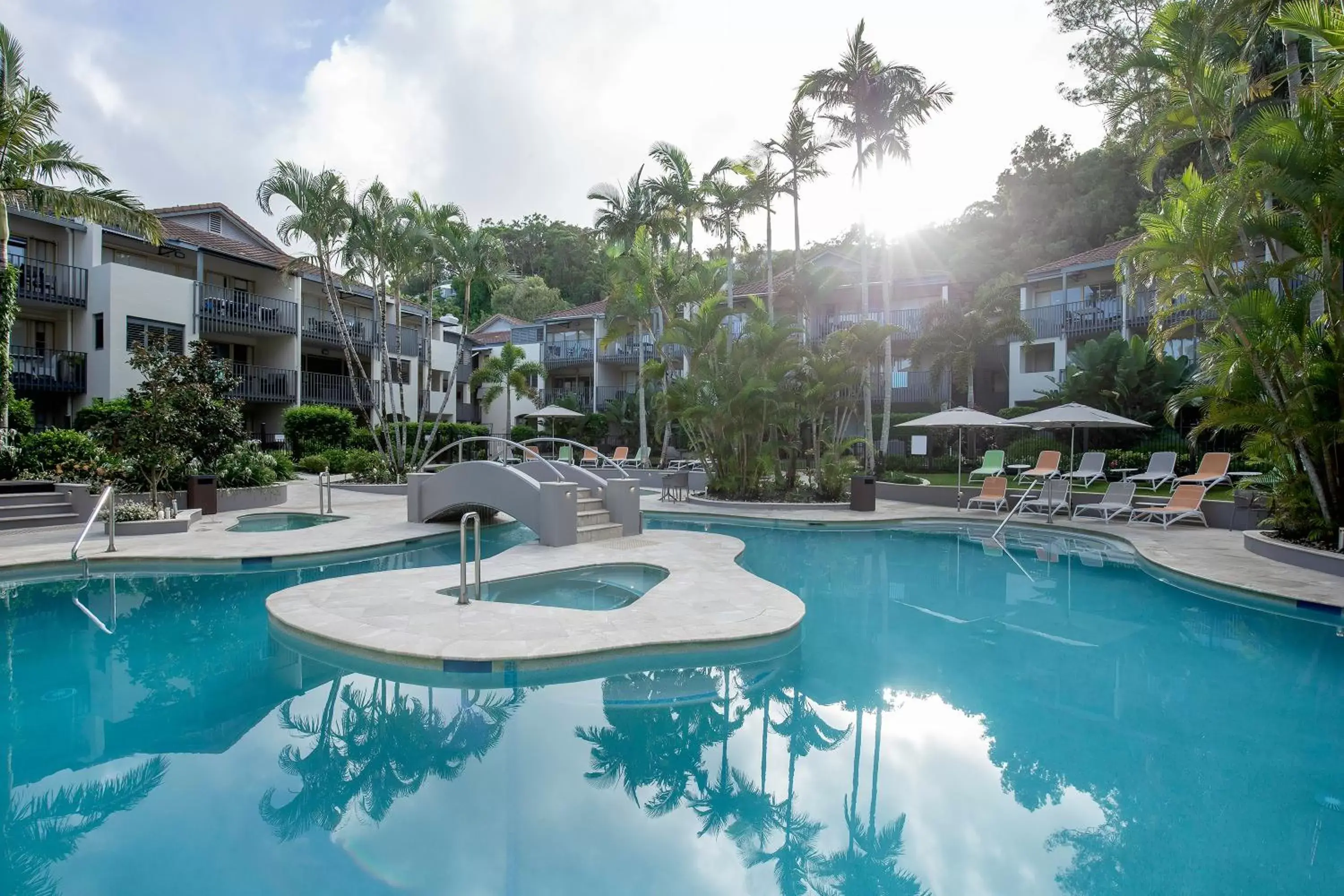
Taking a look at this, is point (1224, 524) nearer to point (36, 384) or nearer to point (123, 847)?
point (123, 847)

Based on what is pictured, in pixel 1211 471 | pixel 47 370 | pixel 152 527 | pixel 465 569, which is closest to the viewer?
pixel 465 569

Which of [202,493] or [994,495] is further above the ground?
[994,495]

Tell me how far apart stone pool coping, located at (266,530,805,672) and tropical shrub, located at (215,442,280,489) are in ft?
31.1

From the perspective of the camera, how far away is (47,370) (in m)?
20.8

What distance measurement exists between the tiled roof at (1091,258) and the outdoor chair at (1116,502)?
15.4 meters

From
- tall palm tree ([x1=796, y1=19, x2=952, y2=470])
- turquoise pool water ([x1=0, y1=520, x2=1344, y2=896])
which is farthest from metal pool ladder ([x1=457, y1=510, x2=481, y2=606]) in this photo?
tall palm tree ([x1=796, y1=19, x2=952, y2=470])

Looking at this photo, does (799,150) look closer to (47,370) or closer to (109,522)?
(109,522)

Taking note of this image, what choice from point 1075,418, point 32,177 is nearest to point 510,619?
point 1075,418

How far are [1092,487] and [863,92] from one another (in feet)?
42.3

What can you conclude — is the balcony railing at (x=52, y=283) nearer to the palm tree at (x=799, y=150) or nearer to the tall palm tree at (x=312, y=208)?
the tall palm tree at (x=312, y=208)

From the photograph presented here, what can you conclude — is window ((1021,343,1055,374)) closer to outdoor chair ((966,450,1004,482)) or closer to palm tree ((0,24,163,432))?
outdoor chair ((966,450,1004,482))

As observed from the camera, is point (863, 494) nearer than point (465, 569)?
No

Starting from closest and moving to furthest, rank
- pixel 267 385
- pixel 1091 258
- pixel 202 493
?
pixel 202 493
pixel 267 385
pixel 1091 258

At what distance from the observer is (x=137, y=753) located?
4770mm
